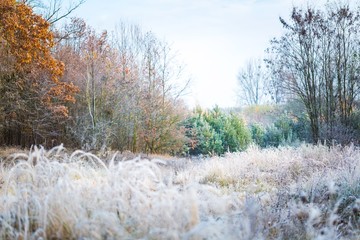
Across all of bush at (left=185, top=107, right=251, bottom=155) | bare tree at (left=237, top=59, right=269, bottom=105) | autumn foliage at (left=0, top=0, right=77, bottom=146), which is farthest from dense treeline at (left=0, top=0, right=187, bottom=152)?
bare tree at (left=237, top=59, right=269, bottom=105)

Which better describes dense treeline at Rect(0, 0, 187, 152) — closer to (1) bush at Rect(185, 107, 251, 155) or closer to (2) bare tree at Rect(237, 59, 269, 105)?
(1) bush at Rect(185, 107, 251, 155)

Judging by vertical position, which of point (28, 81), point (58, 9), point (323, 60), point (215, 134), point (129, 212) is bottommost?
point (129, 212)

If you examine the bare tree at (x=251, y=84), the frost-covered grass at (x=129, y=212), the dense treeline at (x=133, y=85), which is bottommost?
the frost-covered grass at (x=129, y=212)

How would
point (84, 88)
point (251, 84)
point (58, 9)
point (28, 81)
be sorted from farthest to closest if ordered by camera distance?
point (251, 84)
point (58, 9)
point (84, 88)
point (28, 81)

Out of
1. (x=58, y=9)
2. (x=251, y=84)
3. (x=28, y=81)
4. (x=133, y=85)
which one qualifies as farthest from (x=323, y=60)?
(x=251, y=84)

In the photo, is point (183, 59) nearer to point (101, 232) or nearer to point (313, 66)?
point (313, 66)

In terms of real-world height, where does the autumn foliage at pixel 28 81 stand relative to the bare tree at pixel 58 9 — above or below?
below

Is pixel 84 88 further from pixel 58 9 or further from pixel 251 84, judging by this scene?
pixel 251 84

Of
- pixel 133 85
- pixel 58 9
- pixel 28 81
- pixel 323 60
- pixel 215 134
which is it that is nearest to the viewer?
pixel 28 81

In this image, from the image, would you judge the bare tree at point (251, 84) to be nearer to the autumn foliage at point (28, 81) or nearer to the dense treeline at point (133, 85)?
the dense treeline at point (133, 85)

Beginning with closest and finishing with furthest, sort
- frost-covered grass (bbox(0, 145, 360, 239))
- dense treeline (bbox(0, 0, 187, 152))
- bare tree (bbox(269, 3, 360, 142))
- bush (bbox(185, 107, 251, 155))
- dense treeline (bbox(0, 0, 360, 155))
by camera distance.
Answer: frost-covered grass (bbox(0, 145, 360, 239)) → dense treeline (bbox(0, 0, 187, 152)) → dense treeline (bbox(0, 0, 360, 155)) → bare tree (bbox(269, 3, 360, 142)) → bush (bbox(185, 107, 251, 155))

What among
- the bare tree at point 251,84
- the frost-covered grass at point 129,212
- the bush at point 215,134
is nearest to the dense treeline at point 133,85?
the bush at point 215,134

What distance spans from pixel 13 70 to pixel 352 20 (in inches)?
448

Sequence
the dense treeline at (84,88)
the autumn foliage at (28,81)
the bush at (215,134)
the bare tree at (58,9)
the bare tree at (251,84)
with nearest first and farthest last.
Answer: the autumn foliage at (28,81), the dense treeline at (84,88), the bare tree at (58,9), the bush at (215,134), the bare tree at (251,84)
